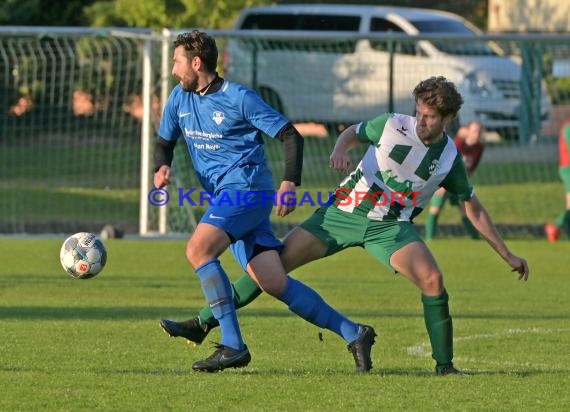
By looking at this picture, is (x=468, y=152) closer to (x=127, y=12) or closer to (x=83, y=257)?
(x=83, y=257)

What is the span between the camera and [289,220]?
59.5 feet

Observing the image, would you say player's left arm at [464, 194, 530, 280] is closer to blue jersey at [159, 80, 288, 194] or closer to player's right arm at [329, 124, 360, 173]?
player's right arm at [329, 124, 360, 173]

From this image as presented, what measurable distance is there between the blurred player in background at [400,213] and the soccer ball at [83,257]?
78cm

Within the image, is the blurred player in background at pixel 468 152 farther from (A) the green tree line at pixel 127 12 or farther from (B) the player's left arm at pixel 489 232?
(B) the player's left arm at pixel 489 232

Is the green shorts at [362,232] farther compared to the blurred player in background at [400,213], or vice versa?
the green shorts at [362,232]

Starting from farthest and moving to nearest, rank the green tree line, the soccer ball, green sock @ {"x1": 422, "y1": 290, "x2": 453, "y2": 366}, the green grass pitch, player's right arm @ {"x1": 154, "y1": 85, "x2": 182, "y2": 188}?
1. the green tree line
2. the soccer ball
3. player's right arm @ {"x1": 154, "y1": 85, "x2": 182, "y2": 188}
4. green sock @ {"x1": 422, "y1": 290, "x2": 453, "y2": 366}
5. the green grass pitch

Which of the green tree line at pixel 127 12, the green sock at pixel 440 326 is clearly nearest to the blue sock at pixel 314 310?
the green sock at pixel 440 326

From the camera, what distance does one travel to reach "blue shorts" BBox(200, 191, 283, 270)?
298 inches

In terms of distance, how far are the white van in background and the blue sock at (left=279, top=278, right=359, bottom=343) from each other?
A: 10434mm

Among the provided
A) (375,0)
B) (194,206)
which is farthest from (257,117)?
(375,0)

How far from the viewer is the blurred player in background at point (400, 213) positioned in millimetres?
7594

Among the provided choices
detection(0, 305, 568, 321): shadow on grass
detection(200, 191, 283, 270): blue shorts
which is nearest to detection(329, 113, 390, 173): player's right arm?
detection(200, 191, 283, 270): blue shorts

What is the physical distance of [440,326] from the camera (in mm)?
7570

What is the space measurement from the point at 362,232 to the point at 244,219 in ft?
2.19
